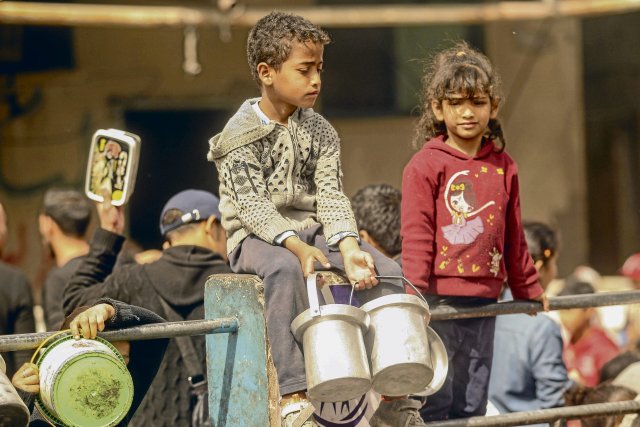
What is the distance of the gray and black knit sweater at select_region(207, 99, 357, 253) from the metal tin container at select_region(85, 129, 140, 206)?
0.79m

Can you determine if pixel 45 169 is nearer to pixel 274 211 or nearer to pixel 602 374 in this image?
pixel 602 374

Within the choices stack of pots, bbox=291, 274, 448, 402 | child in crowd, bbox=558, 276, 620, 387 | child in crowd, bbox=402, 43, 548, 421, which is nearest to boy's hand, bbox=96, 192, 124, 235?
child in crowd, bbox=402, 43, 548, 421

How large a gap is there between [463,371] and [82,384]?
1544 millimetres

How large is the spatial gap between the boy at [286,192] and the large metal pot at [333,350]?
0.16 meters

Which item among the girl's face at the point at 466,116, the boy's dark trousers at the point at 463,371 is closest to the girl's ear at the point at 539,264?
the boy's dark trousers at the point at 463,371

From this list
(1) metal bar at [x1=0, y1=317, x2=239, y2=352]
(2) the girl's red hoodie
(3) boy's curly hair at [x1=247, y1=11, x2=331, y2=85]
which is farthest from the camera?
(2) the girl's red hoodie

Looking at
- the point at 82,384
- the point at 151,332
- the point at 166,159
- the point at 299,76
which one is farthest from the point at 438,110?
the point at 166,159

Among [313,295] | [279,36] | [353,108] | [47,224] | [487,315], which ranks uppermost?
[353,108]

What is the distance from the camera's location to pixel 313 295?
11.1ft

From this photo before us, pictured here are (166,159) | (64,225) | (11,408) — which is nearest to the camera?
(11,408)

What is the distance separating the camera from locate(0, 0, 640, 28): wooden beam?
32.3ft

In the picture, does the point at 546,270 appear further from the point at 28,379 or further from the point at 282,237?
the point at 28,379

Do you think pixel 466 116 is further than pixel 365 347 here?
Yes

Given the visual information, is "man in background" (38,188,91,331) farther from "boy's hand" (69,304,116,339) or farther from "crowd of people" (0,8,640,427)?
"boy's hand" (69,304,116,339)
